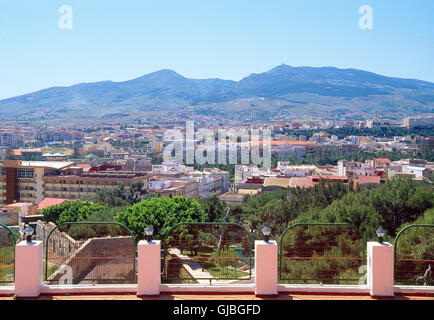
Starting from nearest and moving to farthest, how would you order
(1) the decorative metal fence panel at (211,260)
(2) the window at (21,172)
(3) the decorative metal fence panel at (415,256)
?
(1) the decorative metal fence panel at (211,260), (3) the decorative metal fence panel at (415,256), (2) the window at (21,172)

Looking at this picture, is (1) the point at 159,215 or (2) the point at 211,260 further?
(1) the point at 159,215

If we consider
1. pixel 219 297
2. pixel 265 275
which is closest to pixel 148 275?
pixel 219 297

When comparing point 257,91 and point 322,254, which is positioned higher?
point 257,91

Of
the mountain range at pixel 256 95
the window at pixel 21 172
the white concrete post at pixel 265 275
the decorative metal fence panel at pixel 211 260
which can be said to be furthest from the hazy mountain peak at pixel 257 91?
the white concrete post at pixel 265 275

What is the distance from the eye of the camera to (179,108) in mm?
117125

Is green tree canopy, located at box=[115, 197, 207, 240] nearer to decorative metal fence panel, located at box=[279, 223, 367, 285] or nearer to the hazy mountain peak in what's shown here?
decorative metal fence panel, located at box=[279, 223, 367, 285]

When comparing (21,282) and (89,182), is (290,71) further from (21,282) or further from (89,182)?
(21,282)

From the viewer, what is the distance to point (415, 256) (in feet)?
13.6

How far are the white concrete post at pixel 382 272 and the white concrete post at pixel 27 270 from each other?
202cm

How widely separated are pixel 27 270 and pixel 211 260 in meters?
1.33

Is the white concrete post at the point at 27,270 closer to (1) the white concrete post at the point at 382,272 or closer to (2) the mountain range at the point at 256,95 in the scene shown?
(1) the white concrete post at the point at 382,272

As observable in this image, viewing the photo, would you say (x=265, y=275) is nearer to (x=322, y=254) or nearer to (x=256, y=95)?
(x=322, y=254)

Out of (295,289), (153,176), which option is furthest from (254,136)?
(295,289)

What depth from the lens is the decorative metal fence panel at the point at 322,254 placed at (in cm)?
348
